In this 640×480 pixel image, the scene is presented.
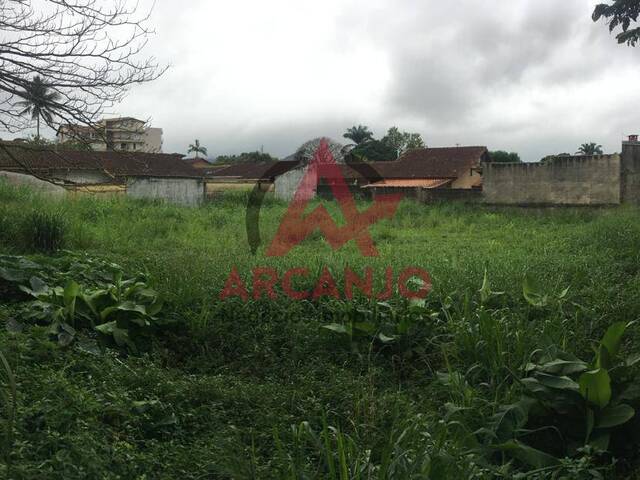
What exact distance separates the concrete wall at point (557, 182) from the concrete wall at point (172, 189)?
377 inches

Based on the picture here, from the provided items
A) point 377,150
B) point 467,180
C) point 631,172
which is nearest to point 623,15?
point 631,172

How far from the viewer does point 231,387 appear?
138 inches

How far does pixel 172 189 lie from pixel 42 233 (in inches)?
572

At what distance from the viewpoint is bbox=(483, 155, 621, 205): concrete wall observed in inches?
603

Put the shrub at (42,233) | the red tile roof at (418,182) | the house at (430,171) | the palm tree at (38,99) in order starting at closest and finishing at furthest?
the palm tree at (38,99), the shrub at (42,233), the house at (430,171), the red tile roof at (418,182)

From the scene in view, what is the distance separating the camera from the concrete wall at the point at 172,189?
1967 cm

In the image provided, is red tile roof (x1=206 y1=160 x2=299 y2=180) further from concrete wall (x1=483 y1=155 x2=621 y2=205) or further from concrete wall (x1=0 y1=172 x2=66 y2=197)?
concrete wall (x1=0 y1=172 x2=66 y2=197)

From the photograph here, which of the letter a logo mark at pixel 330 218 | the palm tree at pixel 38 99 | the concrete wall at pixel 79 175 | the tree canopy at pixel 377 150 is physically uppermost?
the tree canopy at pixel 377 150

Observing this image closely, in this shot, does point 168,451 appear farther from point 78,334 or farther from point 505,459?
point 505,459

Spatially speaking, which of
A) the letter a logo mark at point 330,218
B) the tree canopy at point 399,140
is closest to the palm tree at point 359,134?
the tree canopy at point 399,140

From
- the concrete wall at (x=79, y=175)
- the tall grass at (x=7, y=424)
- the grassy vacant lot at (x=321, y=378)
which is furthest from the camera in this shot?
the concrete wall at (x=79, y=175)

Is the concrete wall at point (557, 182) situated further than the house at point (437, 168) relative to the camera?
No

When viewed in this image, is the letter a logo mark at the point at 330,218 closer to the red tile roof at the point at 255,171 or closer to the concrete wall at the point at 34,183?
the red tile roof at the point at 255,171

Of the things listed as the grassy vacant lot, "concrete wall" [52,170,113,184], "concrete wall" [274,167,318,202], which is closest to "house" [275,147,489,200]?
"concrete wall" [274,167,318,202]
